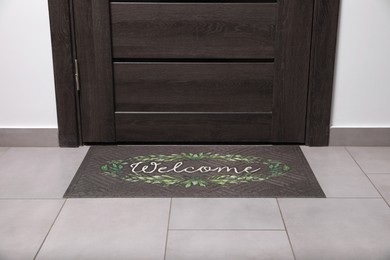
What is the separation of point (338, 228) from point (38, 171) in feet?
4.35

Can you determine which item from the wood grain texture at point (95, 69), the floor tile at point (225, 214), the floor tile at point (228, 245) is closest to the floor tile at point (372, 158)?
the floor tile at point (225, 214)

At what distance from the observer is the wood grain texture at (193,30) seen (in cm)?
256

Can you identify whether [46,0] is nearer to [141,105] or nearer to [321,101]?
[141,105]

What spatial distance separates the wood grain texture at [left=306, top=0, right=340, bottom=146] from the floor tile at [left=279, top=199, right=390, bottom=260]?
616 millimetres

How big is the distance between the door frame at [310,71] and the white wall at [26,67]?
50mm

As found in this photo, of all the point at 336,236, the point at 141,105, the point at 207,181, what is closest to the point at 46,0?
the point at 141,105

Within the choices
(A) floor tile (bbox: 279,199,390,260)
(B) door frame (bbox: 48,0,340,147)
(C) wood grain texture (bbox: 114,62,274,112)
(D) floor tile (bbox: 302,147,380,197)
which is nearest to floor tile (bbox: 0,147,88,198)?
(B) door frame (bbox: 48,0,340,147)

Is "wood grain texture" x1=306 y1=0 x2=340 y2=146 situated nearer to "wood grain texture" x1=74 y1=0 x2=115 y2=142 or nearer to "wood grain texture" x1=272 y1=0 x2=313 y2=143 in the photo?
"wood grain texture" x1=272 y1=0 x2=313 y2=143

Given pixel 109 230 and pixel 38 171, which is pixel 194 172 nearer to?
pixel 109 230

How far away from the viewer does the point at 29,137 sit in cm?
273

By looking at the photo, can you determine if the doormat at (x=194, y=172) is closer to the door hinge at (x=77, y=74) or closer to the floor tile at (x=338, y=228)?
the floor tile at (x=338, y=228)

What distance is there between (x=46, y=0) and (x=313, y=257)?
1.66m

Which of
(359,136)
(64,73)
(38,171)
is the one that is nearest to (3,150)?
Result: (38,171)

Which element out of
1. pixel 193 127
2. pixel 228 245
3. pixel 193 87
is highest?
pixel 193 87
